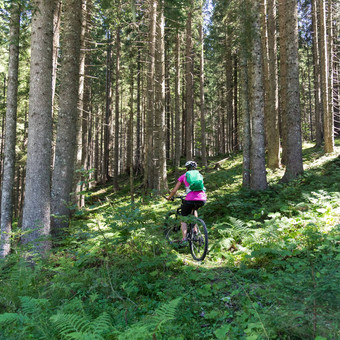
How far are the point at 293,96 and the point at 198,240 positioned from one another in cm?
738

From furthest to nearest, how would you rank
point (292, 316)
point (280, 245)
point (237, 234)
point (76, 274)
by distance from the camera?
1. point (237, 234)
2. point (280, 245)
3. point (76, 274)
4. point (292, 316)

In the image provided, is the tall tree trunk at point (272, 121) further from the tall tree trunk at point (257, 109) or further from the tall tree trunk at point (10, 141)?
the tall tree trunk at point (10, 141)

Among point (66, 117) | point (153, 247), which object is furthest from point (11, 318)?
point (66, 117)

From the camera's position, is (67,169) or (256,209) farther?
(256,209)

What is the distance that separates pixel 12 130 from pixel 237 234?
869cm

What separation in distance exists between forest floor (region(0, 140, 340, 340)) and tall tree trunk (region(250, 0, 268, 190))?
289cm

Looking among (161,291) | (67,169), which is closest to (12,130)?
(67,169)

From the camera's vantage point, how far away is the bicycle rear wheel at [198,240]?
18.7ft

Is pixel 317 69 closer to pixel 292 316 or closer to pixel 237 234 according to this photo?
pixel 237 234

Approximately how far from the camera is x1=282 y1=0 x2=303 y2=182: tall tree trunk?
10.1m

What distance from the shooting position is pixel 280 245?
5258mm

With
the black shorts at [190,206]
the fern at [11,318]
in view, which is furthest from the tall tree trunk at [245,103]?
the fern at [11,318]

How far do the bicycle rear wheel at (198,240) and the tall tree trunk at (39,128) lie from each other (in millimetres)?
3497

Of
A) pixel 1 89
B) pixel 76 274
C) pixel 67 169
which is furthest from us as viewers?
pixel 1 89
